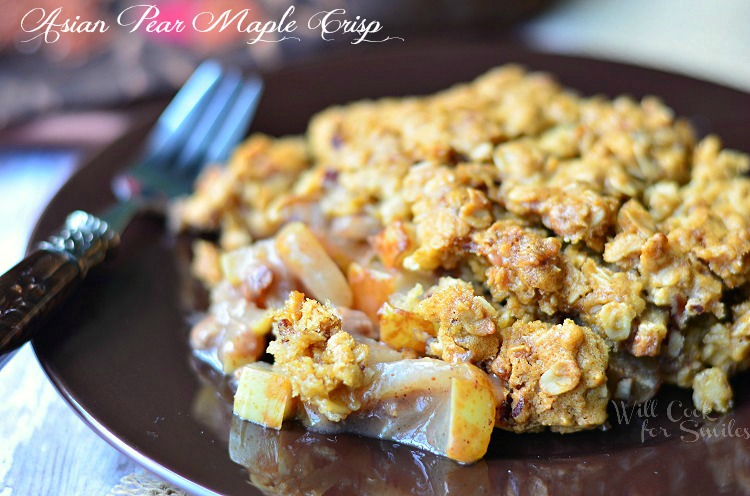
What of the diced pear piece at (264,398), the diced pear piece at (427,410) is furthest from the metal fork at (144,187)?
the diced pear piece at (427,410)

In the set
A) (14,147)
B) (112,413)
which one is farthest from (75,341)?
(14,147)

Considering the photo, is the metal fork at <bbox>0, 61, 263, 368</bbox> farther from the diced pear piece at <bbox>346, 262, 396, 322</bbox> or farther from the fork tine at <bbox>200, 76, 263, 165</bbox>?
the diced pear piece at <bbox>346, 262, 396, 322</bbox>

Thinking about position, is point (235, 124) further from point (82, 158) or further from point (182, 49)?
point (182, 49)

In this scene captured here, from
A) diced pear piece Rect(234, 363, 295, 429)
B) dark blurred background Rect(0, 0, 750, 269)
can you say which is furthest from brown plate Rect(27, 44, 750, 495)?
dark blurred background Rect(0, 0, 750, 269)

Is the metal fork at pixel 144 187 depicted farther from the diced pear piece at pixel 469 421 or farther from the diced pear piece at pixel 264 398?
the diced pear piece at pixel 469 421

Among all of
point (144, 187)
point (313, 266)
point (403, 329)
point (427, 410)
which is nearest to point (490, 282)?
point (403, 329)

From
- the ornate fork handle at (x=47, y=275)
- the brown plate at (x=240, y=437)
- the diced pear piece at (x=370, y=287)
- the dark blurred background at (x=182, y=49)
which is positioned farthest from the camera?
the dark blurred background at (x=182, y=49)

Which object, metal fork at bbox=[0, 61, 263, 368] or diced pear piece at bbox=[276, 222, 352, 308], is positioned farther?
diced pear piece at bbox=[276, 222, 352, 308]

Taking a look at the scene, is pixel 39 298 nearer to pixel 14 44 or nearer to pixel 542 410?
pixel 542 410
